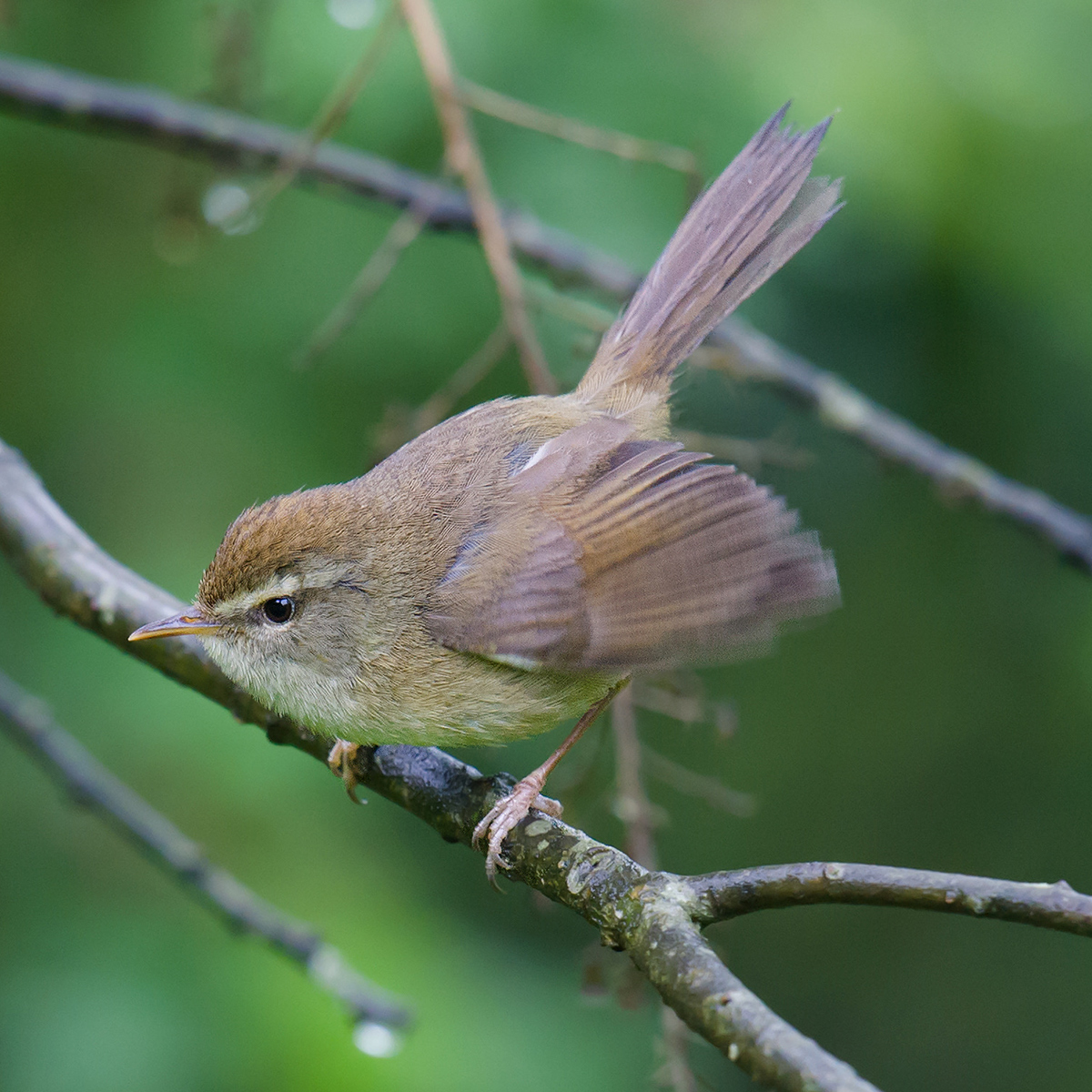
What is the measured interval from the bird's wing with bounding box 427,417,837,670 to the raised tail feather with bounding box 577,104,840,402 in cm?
35

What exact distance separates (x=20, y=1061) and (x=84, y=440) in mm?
2073

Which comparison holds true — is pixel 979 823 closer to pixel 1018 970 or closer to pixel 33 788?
pixel 1018 970

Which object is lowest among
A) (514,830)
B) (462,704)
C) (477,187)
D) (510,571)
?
(514,830)

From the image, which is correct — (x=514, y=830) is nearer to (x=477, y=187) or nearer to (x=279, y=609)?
(x=279, y=609)

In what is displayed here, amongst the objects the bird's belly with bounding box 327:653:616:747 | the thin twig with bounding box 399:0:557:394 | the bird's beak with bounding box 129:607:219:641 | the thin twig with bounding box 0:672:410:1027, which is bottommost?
the thin twig with bounding box 0:672:410:1027

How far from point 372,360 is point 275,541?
1.51 metres

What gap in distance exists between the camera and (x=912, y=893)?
1.54 meters

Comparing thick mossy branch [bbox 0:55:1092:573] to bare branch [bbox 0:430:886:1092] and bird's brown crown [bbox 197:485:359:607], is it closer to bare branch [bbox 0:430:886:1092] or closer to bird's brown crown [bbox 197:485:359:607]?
bird's brown crown [bbox 197:485:359:607]

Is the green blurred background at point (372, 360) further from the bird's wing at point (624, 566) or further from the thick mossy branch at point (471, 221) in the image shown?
the bird's wing at point (624, 566)

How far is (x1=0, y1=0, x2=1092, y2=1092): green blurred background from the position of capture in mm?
3545

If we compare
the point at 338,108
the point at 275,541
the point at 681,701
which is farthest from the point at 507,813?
the point at 338,108

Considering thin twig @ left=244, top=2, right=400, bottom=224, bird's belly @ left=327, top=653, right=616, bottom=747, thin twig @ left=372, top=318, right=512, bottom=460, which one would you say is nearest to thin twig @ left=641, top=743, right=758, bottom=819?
bird's belly @ left=327, top=653, right=616, bottom=747

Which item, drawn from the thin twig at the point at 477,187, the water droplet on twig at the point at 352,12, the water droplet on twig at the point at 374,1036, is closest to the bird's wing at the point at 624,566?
the thin twig at the point at 477,187

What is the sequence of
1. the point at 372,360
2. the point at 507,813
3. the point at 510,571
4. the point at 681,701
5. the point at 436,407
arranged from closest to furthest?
the point at 507,813 → the point at 510,571 → the point at 681,701 → the point at 436,407 → the point at 372,360
